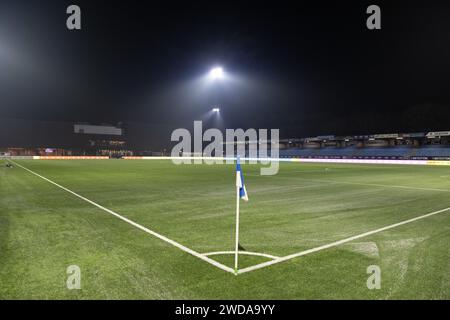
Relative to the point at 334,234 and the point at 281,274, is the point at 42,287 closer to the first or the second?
the point at 281,274

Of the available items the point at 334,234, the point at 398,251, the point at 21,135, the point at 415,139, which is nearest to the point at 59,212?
the point at 334,234

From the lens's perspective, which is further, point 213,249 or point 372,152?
point 372,152

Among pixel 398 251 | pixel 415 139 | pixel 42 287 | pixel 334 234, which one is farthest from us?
pixel 415 139

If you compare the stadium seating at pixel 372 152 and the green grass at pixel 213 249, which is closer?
the green grass at pixel 213 249

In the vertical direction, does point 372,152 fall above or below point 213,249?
above

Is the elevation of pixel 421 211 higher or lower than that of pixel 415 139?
lower

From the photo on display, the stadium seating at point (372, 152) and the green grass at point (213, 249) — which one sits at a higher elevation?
the stadium seating at point (372, 152)

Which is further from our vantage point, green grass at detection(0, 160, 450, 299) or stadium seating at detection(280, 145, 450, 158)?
stadium seating at detection(280, 145, 450, 158)

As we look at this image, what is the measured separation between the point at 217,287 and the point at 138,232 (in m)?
3.48

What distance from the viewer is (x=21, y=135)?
77438 millimetres

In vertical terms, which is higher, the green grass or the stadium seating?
the stadium seating

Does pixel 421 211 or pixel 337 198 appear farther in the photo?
pixel 337 198
